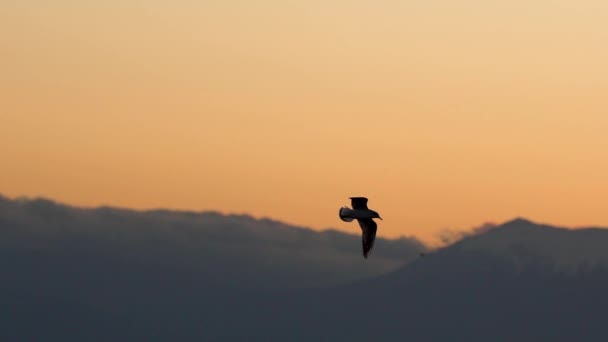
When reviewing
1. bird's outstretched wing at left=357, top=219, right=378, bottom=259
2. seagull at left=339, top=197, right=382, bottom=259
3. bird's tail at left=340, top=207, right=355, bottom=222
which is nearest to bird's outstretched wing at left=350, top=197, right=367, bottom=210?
seagull at left=339, top=197, right=382, bottom=259

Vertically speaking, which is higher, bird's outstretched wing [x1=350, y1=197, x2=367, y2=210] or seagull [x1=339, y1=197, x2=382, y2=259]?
bird's outstretched wing [x1=350, y1=197, x2=367, y2=210]

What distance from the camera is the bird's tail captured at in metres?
148

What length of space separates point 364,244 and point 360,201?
4.96 meters

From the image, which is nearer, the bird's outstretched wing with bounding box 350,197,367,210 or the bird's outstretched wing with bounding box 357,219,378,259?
the bird's outstretched wing with bounding box 350,197,367,210

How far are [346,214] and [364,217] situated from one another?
2291 mm

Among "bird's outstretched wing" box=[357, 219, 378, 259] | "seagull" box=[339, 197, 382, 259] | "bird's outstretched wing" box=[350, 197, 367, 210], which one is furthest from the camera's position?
"bird's outstretched wing" box=[357, 219, 378, 259]

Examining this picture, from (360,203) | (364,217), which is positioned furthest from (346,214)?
(364,217)

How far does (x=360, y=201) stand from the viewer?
150500 millimetres

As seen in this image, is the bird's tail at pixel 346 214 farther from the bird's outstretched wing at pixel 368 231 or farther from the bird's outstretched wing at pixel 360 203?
the bird's outstretched wing at pixel 368 231

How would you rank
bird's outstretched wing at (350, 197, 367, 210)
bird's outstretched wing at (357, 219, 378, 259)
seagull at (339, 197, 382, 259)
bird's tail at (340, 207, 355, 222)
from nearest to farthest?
bird's tail at (340, 207, 355, 222)
seagull at (339, 197, 382, 259)
bird's outstretched wing at (350, 197, 367, 210)
bird's outstretched wing at (357, 219, 378, 259)

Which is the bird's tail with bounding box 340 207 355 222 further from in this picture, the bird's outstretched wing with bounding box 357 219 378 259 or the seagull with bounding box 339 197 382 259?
the bird's outstretched wing with bounding box 357 219 378 259

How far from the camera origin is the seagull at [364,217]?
490 feet

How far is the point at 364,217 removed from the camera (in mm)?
150750

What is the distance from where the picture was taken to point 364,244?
154 meters
